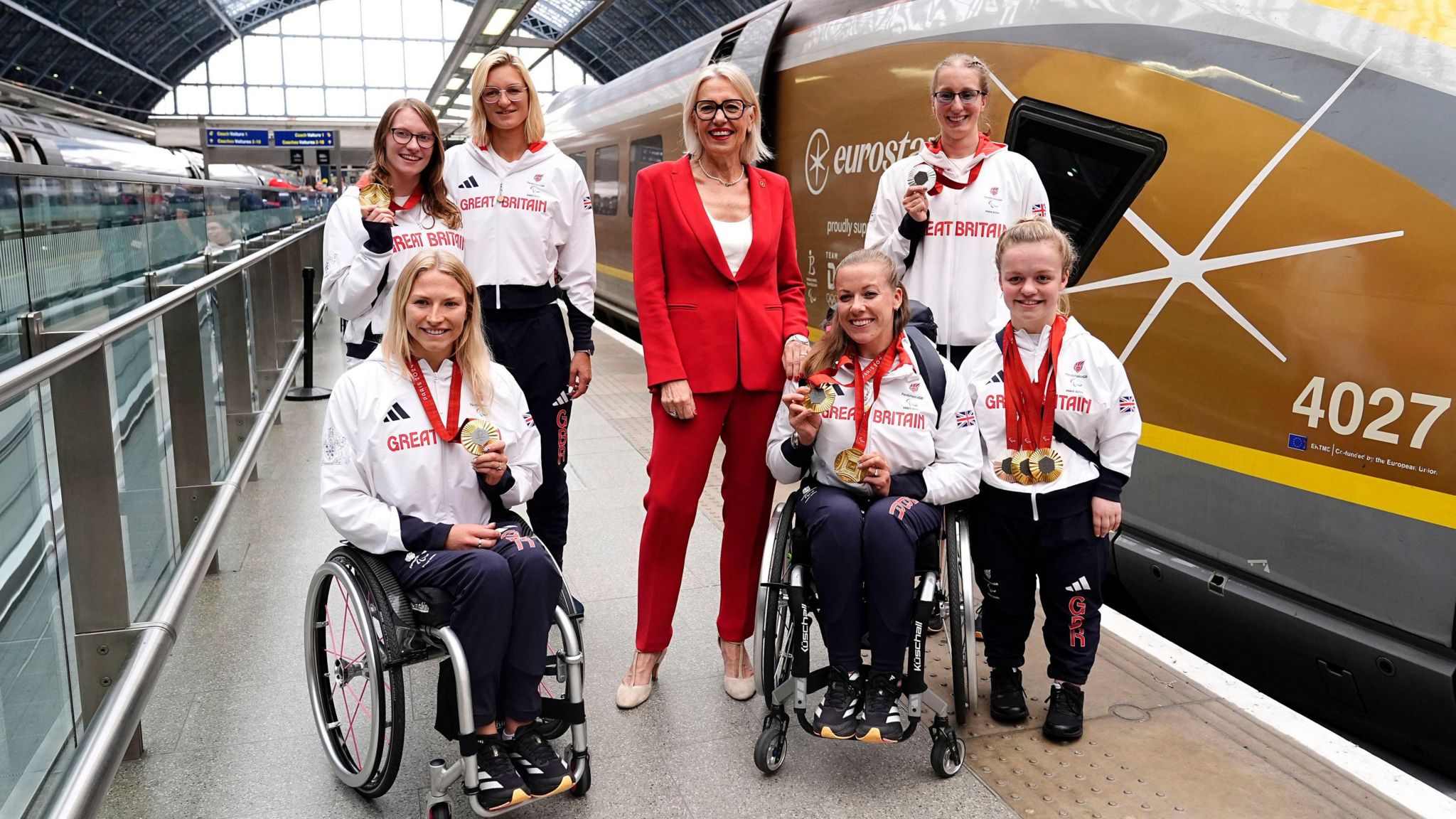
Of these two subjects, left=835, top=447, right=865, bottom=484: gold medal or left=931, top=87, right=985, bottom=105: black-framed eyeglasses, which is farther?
left=931, top=87, right=985, bottom=105: black-framed eyeglasses

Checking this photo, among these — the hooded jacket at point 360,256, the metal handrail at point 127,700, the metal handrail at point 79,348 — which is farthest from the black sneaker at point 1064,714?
the metal handrail at point 79,348

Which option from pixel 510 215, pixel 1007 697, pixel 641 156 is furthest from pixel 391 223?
pixel 641 156

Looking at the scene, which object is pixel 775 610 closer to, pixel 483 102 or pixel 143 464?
pixel 483 102

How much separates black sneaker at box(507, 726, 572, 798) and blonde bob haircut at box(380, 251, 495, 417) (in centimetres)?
76

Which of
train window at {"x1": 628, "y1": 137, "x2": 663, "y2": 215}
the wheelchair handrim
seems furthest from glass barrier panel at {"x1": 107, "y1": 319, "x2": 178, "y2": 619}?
train window at {"x1": 628, "y1": 137, "x2": 663, "y2": 215}

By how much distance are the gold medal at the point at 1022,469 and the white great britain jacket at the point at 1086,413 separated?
0.02 m

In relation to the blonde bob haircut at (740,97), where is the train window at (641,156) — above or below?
above

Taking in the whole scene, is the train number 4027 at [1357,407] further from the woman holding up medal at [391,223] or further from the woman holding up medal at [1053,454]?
the woman holding up medal at [391,223]

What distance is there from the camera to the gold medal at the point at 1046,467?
2.73 meters

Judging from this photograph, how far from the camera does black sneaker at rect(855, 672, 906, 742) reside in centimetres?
254

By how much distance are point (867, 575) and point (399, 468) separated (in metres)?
1.13

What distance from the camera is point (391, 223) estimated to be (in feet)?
9.78

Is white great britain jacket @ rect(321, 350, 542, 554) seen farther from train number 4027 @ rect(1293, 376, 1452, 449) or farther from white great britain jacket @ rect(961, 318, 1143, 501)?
train number 4027 @ rect(1293, 376, 1452, 449)

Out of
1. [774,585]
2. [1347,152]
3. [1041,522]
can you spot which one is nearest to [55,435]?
[774,585]
